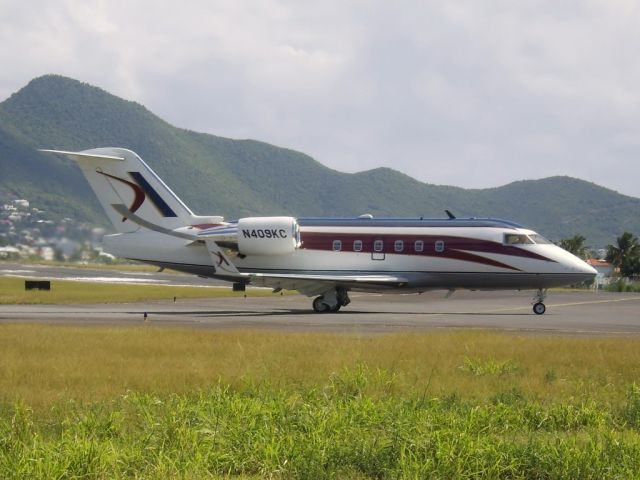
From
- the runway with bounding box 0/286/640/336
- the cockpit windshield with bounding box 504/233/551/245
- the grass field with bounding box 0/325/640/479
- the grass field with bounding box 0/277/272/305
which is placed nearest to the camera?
the grass field with bounding box 0/325/640/479

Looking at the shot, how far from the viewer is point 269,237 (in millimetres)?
35812

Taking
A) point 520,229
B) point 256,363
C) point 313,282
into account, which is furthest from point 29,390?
point 520,229

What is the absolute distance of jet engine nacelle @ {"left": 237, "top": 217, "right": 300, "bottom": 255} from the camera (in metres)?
35.8

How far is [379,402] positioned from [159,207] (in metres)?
26.5

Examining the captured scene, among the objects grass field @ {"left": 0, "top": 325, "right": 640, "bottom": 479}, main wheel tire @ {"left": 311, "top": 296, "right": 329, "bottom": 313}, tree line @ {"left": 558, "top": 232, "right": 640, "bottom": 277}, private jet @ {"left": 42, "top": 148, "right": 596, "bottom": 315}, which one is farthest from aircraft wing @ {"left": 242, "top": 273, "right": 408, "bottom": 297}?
tree line @ {"left": 558, "top": 232, "right": 640, "bottom": 277}

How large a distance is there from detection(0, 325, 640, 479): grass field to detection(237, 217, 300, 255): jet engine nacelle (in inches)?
660

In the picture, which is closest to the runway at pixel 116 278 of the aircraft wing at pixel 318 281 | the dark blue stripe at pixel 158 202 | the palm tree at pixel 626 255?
the dark blue stripe at pixel 158 202

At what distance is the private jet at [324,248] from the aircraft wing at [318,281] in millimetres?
41

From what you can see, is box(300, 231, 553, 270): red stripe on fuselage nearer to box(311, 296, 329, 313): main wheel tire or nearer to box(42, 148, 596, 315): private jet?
box(42, 148, 596, 315): private jet

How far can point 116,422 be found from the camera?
10188mm

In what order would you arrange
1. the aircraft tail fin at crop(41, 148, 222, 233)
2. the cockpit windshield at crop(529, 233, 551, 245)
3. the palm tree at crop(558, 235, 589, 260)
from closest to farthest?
1. the cockpit windshield at crop(529, 233, 551, 245)
2. the aircraft tail fin at crop(41, 148, 222, 233)
3. the palm tree at crop(558, 235, 589, 260)

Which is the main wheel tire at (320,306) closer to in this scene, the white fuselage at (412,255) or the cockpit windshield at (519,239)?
the white fuselage at (412,255)

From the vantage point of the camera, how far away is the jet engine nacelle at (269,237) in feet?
117

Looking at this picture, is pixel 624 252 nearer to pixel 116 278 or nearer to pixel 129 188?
pixel 116 278
